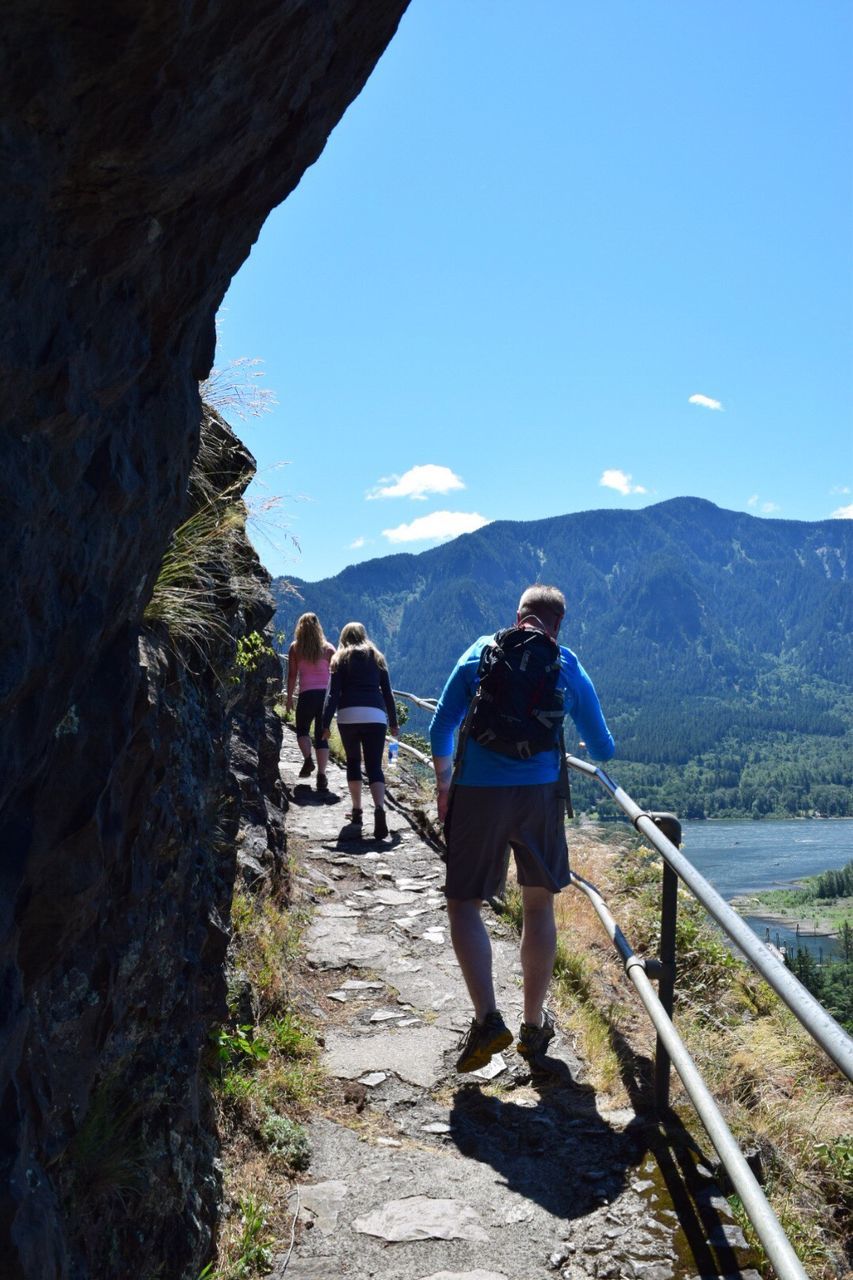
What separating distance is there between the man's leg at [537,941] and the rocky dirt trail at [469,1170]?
0.37 metres

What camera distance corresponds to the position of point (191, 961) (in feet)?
12.0

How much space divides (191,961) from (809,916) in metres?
97.8

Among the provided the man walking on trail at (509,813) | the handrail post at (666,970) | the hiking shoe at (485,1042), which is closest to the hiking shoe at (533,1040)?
the man walking on trail at (509,813)

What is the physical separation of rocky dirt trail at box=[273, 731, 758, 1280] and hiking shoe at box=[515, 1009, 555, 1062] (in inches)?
4.1

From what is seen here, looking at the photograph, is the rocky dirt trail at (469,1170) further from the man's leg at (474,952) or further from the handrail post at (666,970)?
the man's leg at (474,952)

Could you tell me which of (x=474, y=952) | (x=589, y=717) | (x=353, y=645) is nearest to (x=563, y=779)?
(x=589, y=717)

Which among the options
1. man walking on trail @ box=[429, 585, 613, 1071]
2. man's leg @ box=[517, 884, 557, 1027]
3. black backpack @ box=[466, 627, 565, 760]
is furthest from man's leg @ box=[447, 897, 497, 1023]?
black backpack @ box=[466, 627, 565, 760]

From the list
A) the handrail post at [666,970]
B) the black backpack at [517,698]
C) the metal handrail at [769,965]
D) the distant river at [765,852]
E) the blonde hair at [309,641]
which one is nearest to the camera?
the metal handrail at [769,965]

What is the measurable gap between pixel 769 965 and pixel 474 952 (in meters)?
2.38

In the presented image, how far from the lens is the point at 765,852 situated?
152000 mm

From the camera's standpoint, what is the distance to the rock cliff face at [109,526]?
190 cm

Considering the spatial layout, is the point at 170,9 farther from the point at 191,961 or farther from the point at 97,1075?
the point at 191,961

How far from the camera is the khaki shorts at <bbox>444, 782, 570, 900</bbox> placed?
4.70 metres

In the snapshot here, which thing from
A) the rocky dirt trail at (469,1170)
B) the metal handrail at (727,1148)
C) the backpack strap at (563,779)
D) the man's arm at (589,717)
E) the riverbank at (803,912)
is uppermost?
the man's arm at (589,717)
